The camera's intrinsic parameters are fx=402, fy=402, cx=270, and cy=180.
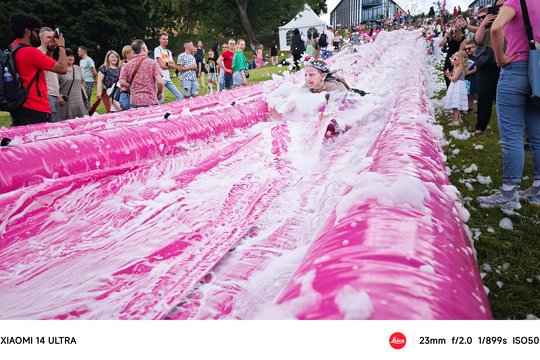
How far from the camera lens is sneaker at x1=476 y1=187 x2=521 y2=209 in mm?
3115

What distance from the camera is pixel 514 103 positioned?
3021 millimetres

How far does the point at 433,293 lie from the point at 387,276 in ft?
0.38

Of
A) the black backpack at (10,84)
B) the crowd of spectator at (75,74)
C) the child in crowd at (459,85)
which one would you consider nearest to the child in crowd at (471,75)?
the child in crowd at (459,85)

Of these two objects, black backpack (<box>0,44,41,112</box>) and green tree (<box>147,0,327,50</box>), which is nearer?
black backpack (<box>0,44,41,112</box>)

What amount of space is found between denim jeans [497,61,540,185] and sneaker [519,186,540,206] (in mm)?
186

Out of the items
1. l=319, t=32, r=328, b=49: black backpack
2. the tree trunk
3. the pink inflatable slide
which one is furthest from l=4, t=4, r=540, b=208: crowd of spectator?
the tree trunk

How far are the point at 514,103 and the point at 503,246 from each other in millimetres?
1149

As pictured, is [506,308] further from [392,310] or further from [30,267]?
[30,267]

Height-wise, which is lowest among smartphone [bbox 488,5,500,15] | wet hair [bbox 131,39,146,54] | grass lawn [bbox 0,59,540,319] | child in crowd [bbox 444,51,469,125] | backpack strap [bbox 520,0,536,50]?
grass lawn [bbox 0,59,540,319]

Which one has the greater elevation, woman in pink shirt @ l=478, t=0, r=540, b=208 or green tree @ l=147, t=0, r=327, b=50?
green tree @ l=147, t=0, r=327, b=50

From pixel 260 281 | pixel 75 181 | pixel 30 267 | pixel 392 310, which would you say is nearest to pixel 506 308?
pixel 260 281

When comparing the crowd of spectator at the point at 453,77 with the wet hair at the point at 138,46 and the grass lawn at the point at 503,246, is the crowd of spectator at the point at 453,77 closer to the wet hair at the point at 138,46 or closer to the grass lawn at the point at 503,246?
the wet hair at the point at 138,46

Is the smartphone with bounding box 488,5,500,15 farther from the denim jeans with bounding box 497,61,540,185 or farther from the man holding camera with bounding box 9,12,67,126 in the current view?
the man holding camera with bounding box 9,12,67,126
